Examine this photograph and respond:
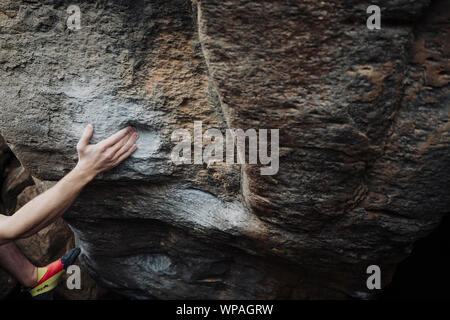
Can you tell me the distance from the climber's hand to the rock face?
3 cm

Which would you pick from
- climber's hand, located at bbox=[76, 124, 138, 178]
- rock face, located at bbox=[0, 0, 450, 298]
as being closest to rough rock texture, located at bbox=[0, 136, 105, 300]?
rock face, located at bbox=[0, 0, 450, 298]

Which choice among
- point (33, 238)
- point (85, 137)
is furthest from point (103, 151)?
point (33, 238)

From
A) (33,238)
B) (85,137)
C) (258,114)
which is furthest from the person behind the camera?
(33,238)

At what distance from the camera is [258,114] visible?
80 centimetres

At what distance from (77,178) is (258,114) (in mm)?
527

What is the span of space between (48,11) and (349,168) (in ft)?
2.74

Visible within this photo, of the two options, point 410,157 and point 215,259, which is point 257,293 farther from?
point 410,157

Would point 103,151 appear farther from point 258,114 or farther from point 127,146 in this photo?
point 258,114

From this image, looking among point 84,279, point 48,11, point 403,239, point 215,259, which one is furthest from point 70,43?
point 84,279

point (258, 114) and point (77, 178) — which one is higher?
point (258, 114)

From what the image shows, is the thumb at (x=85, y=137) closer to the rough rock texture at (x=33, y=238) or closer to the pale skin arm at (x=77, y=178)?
the pale skin arm at (x=77, y=178)

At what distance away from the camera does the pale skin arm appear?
37.4 inches

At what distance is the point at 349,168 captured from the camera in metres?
0.85

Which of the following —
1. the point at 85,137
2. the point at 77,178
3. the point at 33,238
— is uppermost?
the point at 85,137
